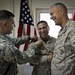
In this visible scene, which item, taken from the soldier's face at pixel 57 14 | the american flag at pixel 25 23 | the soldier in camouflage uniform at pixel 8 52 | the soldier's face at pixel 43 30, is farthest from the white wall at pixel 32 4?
the soldier in camouflage uniform at pixel 8 52

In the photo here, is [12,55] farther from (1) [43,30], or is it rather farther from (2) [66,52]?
(1) [43,30]

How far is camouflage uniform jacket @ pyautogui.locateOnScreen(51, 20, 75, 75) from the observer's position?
1.81 m

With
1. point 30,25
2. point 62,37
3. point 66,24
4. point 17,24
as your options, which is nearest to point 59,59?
point 62,37

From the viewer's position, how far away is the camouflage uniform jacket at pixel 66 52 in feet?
5.93

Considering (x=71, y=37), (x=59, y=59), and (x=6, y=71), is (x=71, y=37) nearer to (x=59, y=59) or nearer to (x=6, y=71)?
(x=59, y=59)

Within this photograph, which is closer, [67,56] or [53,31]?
[67,56]

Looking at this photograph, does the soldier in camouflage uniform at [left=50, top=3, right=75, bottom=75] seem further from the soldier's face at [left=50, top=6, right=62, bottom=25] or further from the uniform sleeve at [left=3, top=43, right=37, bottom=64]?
the uniform sleeve at [left=3, top=43, right=37, bottom=64]

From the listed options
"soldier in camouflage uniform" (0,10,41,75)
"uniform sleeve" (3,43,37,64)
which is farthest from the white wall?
"uniform sleeve" (3,43,37,64)

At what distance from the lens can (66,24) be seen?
1912mm

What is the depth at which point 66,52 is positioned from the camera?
182 cm

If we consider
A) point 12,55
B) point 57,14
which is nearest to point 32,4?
point 57,14

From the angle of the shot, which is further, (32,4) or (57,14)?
(32,4)

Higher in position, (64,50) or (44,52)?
(64,50)

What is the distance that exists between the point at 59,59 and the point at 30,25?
190 centimetres
